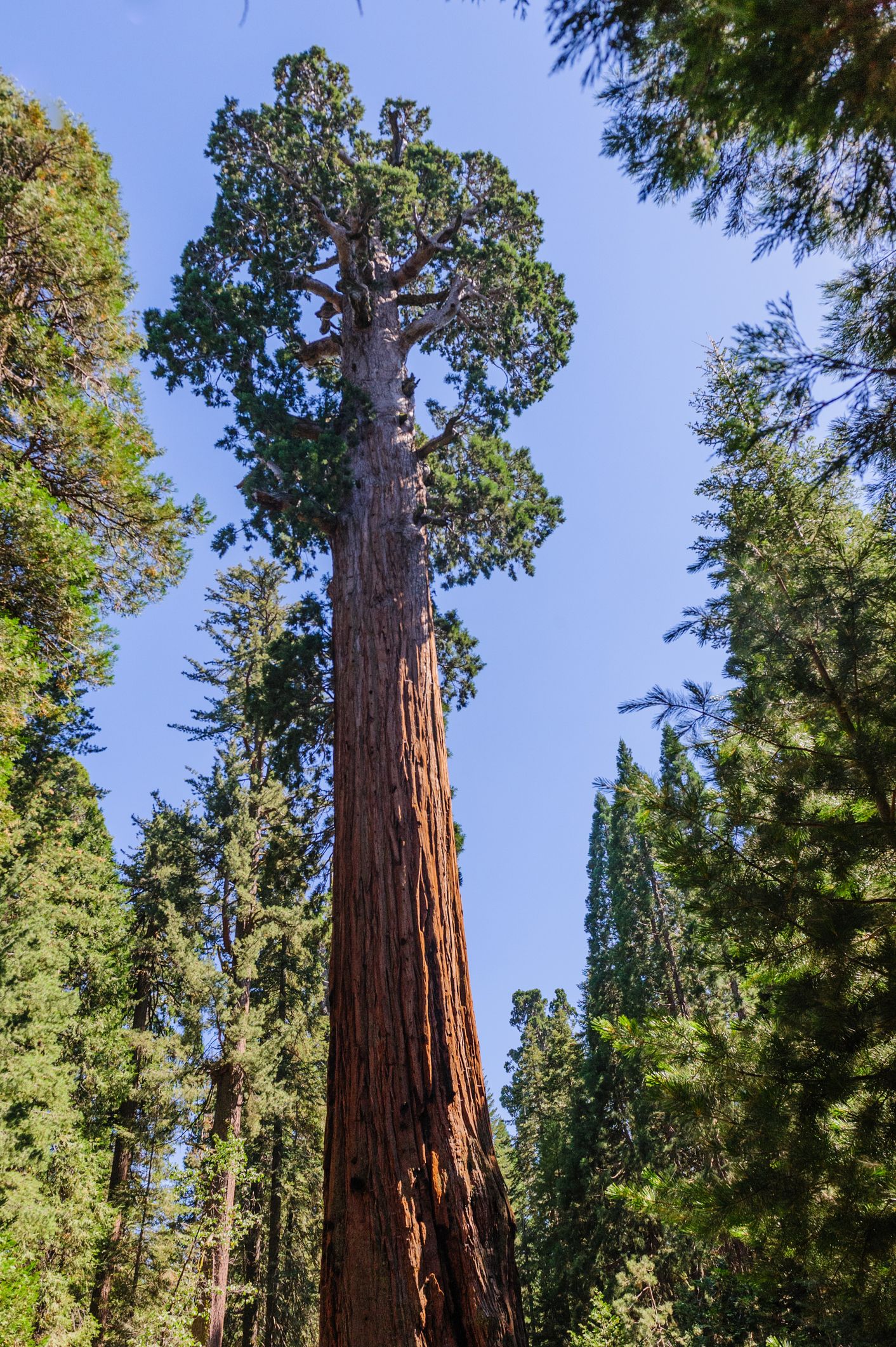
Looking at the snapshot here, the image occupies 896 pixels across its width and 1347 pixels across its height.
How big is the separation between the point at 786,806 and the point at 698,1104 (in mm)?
1538

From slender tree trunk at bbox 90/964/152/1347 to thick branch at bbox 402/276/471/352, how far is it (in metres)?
13.3

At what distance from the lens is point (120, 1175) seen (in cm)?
1572

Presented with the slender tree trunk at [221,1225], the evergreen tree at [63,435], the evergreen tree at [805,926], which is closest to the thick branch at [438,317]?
the evergreen tree at [63,435]

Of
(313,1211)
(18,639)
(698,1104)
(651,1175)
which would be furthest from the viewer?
(313,1211)

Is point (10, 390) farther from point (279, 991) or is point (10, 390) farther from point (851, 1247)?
point (279, 991)

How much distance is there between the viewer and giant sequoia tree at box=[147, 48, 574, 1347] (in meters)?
2.84

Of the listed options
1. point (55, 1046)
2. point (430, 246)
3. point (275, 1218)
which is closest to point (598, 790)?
point (430, 246)

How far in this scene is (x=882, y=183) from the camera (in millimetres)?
2479

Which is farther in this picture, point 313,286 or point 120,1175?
point 120,1175

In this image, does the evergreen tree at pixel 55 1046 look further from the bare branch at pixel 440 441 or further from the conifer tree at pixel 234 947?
the bare branch at pixel 440 441

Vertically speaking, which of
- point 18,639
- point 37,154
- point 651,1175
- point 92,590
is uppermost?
point 37,154

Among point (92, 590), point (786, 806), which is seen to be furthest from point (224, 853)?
point (786, 806)

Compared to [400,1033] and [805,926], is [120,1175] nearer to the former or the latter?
[400,1033]

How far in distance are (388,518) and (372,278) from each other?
370cm
